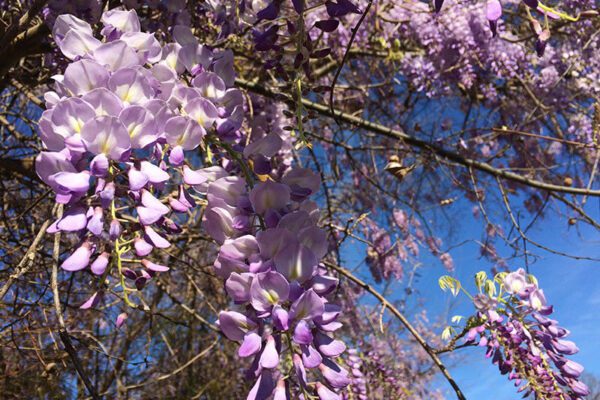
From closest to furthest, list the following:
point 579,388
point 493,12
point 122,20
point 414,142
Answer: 1. point 493,12
2. point 122,20
3. point 579,388
4. point 414,142

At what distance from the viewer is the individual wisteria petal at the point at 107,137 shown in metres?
0.59

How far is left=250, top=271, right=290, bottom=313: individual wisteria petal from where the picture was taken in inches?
23.2

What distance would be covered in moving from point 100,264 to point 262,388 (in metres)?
0.30

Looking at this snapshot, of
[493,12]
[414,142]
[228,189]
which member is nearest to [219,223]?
[228,189]

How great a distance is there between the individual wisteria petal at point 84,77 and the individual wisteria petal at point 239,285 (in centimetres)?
35

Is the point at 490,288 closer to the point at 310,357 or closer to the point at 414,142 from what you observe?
the point at 310,357

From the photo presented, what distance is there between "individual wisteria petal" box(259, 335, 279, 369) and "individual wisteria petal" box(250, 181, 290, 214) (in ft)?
0.63

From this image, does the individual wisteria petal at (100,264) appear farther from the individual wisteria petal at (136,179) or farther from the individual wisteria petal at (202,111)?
the individual wisteria petal at (202,111)

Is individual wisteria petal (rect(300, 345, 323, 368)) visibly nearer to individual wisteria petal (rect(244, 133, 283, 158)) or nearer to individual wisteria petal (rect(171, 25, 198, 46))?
individual wisteria petal (rect(244, 133, 283, 158))

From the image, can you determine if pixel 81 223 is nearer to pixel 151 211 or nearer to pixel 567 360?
pixel 151 211

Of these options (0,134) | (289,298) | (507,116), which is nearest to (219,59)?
(289,298)

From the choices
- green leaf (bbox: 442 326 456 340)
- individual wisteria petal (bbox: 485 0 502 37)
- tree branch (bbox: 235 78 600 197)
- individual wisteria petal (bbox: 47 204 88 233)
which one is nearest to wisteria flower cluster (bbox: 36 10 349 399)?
individual wisteria petal (bbox: 47 204 88 233)

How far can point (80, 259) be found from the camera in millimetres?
608

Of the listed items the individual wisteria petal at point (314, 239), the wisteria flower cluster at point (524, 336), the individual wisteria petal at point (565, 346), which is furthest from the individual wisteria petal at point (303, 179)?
the individual wisteria petal at point (565, 346)
